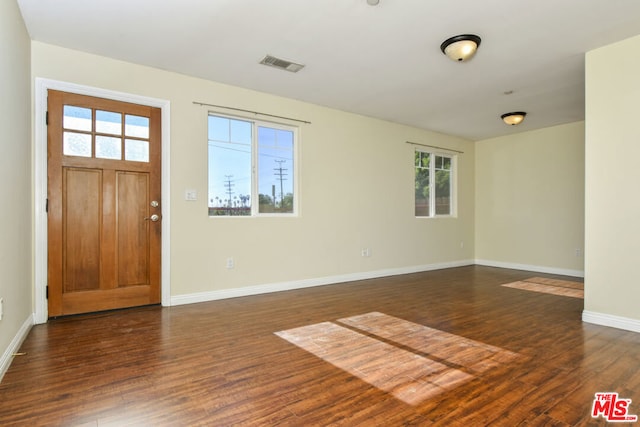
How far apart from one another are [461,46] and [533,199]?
178 inches

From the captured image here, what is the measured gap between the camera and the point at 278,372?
2.25 meters

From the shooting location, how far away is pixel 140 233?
384 cm

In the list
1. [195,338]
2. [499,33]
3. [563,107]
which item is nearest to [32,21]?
[195,338]

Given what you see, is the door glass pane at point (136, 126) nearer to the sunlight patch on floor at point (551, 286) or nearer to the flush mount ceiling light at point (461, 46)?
the flush mount ceiling light at point (461, 46)

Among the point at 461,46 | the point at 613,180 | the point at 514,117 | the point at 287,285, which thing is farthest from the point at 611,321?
the point at 287,285

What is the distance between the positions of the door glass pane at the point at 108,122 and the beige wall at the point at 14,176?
57 cm

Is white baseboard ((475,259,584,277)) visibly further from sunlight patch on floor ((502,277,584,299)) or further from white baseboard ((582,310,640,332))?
white baseboard ((582,310,640,332))

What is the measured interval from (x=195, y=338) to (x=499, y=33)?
12.2ft

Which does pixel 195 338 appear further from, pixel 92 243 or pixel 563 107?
pixel 563 107

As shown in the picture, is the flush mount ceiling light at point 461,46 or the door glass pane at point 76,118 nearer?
the flush mount ceiling light at point 461,46

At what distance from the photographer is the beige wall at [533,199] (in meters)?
5.95

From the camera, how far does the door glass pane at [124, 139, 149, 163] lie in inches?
149

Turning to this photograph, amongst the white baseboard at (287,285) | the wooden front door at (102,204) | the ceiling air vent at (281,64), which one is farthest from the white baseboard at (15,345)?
the ceiling air vent at (281,64)

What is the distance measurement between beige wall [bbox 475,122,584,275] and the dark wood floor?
296cm
